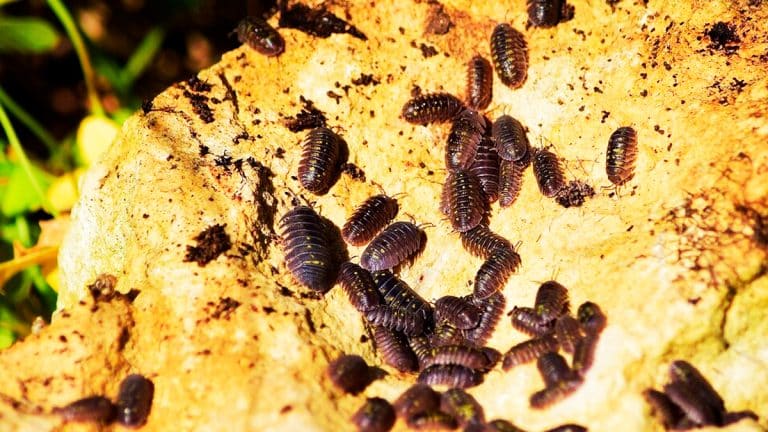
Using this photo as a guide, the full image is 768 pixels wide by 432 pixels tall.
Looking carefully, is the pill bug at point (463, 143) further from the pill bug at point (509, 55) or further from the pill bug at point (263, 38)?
the pill bug at point (263, 38)

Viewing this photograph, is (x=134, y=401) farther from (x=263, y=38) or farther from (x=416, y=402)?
(x=263, y=38)

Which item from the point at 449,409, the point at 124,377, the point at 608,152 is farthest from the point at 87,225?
the point at 608,152

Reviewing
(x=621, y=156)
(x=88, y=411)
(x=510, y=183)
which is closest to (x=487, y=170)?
(x=510, y=183)

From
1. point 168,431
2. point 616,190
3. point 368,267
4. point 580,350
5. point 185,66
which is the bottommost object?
point 168,431

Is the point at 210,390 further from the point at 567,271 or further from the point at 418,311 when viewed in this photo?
the point at 567,271

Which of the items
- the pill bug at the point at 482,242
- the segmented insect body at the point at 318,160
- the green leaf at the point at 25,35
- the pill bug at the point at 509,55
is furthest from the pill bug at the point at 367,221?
the green leaf at the point at 25,35

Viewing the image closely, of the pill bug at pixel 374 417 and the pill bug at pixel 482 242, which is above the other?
the pill bug at pixel 482 242

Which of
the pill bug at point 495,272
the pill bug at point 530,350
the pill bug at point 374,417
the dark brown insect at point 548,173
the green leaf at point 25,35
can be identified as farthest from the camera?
the green leaf at point 25,35
